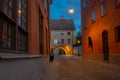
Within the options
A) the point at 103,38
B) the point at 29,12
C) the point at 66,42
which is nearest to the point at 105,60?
the point at 103,38

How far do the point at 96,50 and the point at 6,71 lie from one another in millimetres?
25175

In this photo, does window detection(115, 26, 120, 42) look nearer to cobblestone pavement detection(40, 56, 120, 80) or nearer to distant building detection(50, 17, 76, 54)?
cobblestone pavement detection(40, 56, 120, 80)

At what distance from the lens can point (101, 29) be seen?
2606 cm

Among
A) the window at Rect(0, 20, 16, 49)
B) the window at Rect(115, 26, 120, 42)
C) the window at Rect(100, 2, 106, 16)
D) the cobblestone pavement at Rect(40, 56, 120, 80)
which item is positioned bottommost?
the cobblestone pavement at Rect(40, 56, 120, 80)

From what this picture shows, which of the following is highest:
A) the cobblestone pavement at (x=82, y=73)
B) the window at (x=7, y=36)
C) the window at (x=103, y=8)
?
the window at (x=103, y=8)

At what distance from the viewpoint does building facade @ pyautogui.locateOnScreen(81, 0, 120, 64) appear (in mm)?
21141

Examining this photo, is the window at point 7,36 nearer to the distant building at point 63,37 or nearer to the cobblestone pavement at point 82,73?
the cobblestone pavement at point 82,73

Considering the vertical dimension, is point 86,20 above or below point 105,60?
A: above

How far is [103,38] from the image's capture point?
2578cm

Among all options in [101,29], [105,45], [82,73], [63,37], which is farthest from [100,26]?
[63,37]

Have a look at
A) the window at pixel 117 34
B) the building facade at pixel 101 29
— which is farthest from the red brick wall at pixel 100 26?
the window at pixel 117 34

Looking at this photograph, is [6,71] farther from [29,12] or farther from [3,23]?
[29,12]

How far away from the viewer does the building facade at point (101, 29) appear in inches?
832

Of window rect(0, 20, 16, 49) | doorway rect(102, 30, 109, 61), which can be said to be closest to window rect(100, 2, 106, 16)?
doorway rect(102, 30, 109, 61)
